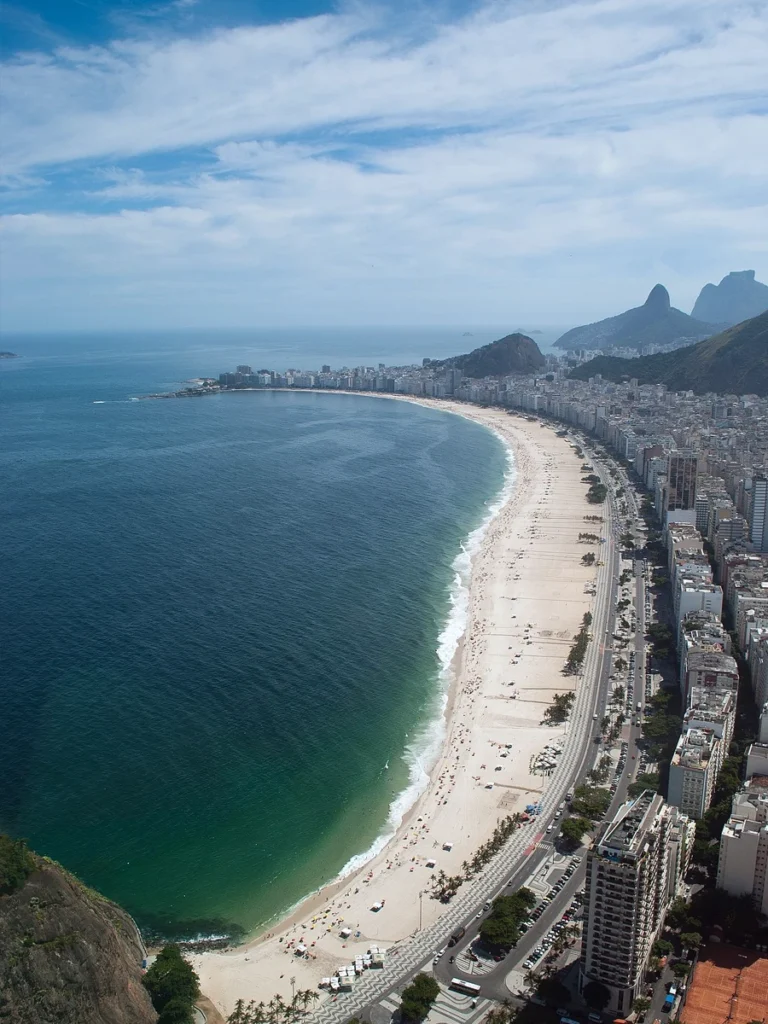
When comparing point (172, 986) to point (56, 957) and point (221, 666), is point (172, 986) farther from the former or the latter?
point (221, 666)

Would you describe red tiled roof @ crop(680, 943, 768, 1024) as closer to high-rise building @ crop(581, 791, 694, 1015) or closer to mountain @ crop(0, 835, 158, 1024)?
high-rise building @ crop(581, 791, 694, 1015)

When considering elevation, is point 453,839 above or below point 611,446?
below

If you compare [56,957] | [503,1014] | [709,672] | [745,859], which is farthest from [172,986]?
[709,672]

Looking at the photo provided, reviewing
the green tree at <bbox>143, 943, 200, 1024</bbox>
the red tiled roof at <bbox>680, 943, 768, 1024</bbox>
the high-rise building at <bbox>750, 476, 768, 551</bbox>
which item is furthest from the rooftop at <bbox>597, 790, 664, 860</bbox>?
the high-rise building at <bbox>750, 476, 768, 551</bbox>

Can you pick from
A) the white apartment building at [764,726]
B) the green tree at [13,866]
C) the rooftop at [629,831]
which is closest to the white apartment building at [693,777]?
the white apartment building at [764,726]

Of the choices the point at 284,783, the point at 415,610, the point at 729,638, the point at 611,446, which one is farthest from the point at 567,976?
the point at 611,446

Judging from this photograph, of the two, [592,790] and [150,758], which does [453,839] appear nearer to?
[592,790]

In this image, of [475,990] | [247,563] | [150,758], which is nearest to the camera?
[475,990]
